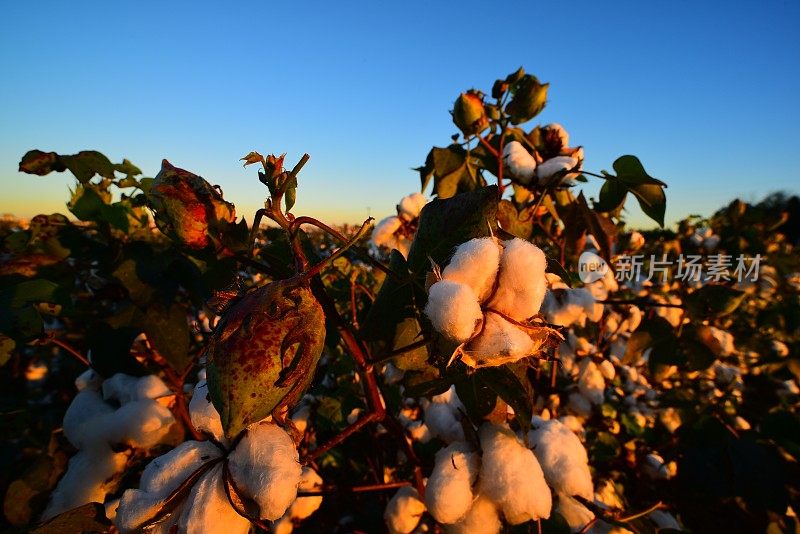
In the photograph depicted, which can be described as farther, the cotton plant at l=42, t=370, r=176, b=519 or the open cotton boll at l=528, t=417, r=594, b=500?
the cotton plant at l=42, t=370, r=176, b=519

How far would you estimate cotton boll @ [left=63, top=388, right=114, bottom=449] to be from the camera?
106cm

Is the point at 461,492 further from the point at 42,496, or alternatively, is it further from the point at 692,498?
the point at 692,498

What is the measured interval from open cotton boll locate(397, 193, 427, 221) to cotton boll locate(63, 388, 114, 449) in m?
0.98

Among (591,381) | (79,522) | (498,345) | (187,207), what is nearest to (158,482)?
(79,522)

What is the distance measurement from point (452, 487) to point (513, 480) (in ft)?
0.37

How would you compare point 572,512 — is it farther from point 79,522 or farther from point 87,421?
point 87,421

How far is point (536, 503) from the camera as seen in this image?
784mm

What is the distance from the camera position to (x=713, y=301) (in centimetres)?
133

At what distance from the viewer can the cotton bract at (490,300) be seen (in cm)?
51

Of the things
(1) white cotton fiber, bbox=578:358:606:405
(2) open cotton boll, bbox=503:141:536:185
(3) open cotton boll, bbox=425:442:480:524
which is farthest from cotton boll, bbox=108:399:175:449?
(1) white cotton fiber, bbox=578:358:606:405

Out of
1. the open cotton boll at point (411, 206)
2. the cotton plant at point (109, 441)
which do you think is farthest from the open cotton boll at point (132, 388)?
the open cotton boll at point (411, 206)

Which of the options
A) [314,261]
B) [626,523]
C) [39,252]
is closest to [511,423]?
[626,523]

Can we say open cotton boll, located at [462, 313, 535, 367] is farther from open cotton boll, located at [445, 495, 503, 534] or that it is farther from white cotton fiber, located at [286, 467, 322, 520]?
white cotton fiber, located at [286, 467, 322, 520]

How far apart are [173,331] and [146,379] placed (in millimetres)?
173
